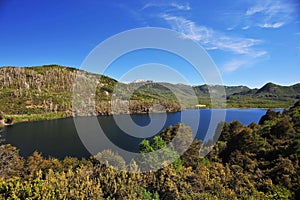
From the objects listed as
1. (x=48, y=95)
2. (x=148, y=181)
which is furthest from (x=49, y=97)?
(x=148, y=181)

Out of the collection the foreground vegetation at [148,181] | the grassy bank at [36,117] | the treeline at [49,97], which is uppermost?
the treeline at [49,97]

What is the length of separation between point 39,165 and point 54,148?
22.0 metres

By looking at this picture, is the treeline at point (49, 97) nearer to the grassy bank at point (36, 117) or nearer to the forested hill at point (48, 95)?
the forested hill at point (48, 95)

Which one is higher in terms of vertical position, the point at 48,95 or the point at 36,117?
the point at 48,95

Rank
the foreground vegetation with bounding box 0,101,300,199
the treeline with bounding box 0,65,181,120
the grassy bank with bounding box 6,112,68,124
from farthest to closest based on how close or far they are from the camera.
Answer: the treeline with bounding box 0,65,181,120, the grassy bank with bounding box 6,112,68,124, the foreground vegetation with bounding box 0,101,300,199

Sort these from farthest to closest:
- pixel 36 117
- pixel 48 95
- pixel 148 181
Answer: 1. pixel 48 95
2. pixel 36 117
3. pixel 148 181

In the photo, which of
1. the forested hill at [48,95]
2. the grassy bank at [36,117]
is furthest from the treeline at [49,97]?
the grassy bank at [36,117]

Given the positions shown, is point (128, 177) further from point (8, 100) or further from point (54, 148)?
point (8, 100)

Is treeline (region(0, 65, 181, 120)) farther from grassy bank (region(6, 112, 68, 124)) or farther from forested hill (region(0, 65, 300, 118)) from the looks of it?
grassy bank (region(6, 112, 68, 124))

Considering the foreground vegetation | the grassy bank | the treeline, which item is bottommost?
the foreground vegetation

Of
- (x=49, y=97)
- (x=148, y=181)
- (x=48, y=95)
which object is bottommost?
(x=148, y=181)

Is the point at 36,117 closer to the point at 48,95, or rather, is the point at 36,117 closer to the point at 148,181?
the point at 48,95

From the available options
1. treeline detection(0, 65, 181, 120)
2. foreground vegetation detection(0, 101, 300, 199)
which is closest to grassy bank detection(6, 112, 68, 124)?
treeline detection(0, 65, 181, 120)

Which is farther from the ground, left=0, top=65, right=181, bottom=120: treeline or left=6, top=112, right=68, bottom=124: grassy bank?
left=0, top=65, right=181, bottom=120: treeline
